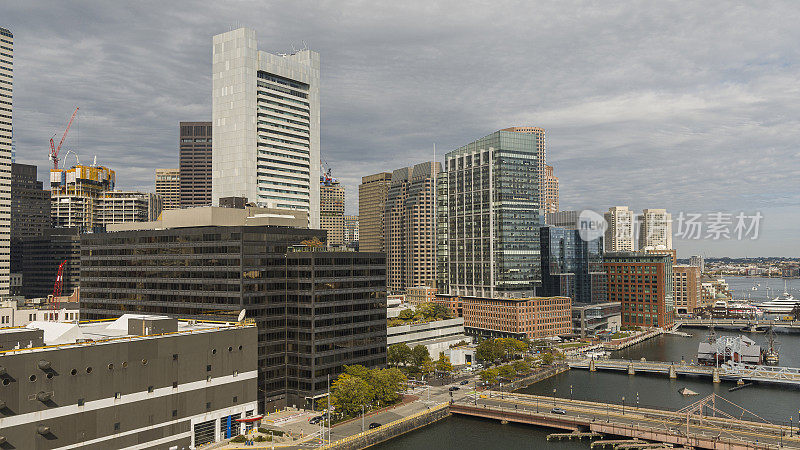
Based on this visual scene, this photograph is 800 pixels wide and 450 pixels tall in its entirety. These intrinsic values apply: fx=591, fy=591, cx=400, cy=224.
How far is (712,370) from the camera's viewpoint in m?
168

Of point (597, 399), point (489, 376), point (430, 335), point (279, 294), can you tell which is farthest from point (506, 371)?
point (279, 294)

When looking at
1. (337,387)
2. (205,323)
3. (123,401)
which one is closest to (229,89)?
(205,323)

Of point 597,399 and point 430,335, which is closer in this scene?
point 597,399

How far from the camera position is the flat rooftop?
266ft

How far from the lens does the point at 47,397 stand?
240 feet

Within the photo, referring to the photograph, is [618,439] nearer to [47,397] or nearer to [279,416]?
[279,416]

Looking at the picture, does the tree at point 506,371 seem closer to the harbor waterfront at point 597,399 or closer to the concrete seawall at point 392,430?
the harbor waterfront at point 597,399

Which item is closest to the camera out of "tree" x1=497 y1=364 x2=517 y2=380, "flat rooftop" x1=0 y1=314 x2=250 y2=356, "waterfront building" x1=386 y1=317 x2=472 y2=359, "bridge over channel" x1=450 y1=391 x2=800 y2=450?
"flat rooftop" x1=0 y1=314 x2=250 y2=356

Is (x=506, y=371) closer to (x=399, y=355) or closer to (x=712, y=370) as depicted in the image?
(x=399, y=355)

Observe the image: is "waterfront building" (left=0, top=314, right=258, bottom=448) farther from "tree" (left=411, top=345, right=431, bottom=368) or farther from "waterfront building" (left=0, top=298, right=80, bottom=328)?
"waterfront building" (left=0, top=298, right=80, bottom=328)

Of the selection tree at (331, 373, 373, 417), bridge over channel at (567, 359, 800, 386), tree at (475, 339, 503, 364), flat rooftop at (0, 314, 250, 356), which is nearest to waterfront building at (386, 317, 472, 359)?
tree at (475, 339, 503, 364)

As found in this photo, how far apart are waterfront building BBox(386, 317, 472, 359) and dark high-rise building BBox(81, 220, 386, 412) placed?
3564 centimetres

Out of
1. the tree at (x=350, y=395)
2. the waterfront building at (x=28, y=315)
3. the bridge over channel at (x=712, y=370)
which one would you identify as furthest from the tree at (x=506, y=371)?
the waterfront building at (x=28, y=315)

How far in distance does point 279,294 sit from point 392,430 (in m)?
35.7
